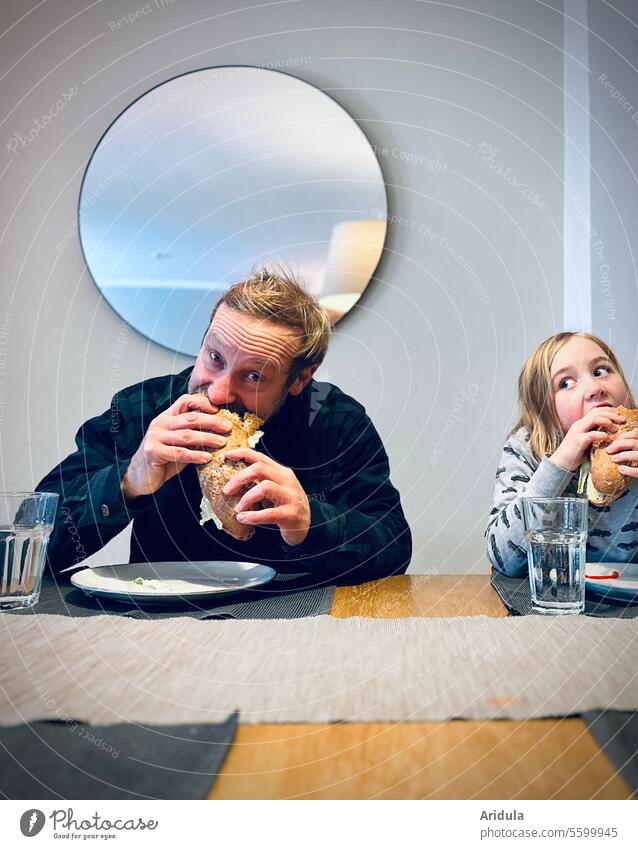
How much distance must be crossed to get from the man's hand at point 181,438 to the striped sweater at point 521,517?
26 centimetres

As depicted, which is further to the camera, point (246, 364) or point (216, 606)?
point (246, 364)

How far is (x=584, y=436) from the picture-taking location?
621mm

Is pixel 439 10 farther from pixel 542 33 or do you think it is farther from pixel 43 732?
pixel 43 732

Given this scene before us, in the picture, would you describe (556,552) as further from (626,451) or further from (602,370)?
(602,370)

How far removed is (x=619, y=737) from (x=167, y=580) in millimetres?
299

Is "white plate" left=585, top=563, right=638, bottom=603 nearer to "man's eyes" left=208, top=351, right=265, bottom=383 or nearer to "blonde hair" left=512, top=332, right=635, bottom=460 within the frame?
"blonde hair" left=512, top=332, right=635, bottom=460

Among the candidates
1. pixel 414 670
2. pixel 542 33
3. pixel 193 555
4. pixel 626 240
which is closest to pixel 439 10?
pixel 542 33

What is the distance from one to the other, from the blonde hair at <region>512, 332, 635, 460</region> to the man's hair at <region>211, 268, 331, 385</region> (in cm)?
22

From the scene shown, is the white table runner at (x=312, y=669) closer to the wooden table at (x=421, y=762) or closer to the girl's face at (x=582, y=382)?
the wooden table at (x=421, y=762)

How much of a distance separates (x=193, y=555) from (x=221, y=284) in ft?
0.99

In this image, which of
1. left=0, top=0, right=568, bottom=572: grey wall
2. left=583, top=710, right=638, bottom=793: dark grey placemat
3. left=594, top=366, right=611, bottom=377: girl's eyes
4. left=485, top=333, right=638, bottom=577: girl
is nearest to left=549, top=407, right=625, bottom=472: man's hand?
left=485, top=333, right=638, bottom=577: girl

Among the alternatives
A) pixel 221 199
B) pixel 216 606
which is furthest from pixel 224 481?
pixel 221 199

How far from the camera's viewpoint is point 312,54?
832 millimetres

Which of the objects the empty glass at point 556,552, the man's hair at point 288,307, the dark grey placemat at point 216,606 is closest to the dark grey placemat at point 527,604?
the empty glass at point 556,552
